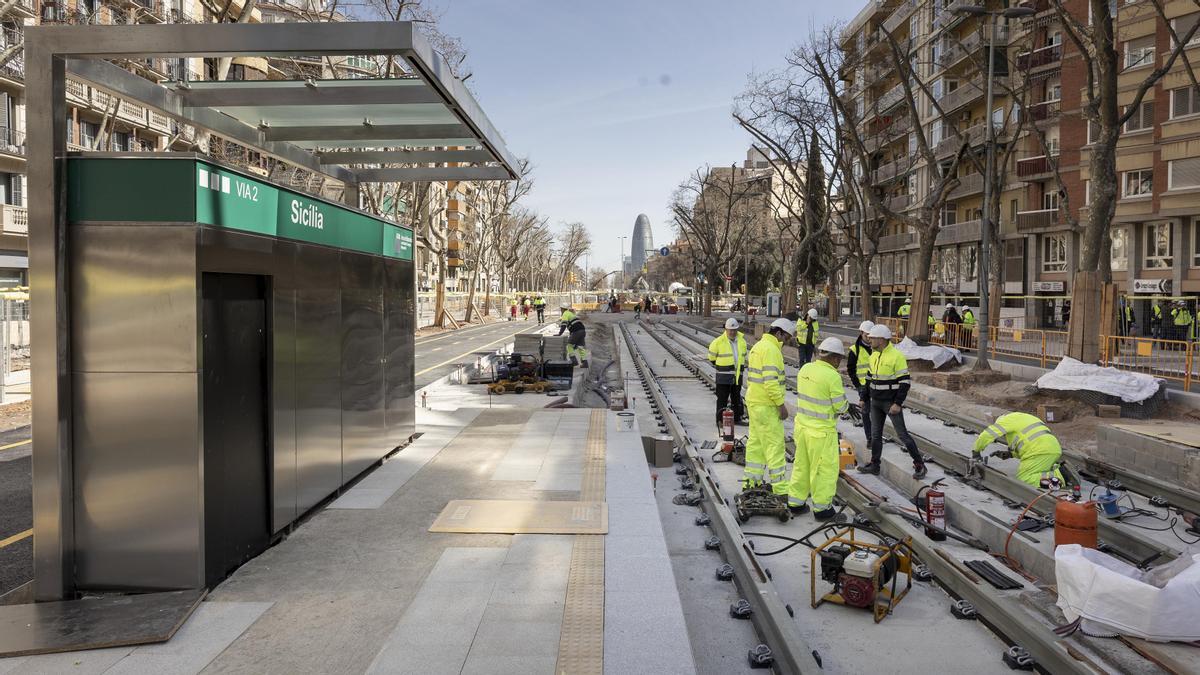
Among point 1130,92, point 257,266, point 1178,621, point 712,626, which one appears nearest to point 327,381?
point 257,266

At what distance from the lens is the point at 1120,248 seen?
3819 cm

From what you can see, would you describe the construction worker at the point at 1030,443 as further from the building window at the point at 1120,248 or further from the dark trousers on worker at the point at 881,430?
the building window at the point at 1120,248

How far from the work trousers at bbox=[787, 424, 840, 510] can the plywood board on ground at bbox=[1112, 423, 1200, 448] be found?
522cm

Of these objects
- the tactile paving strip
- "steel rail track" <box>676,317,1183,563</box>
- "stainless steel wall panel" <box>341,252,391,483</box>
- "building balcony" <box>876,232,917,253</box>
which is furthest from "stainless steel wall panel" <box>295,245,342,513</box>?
"building balcony" <box>876,232,917,253</box>

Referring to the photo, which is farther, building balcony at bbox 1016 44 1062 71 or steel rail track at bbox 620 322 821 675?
building balcony at bbox 1016 44 1062 71

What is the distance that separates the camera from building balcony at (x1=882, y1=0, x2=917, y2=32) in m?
51.8

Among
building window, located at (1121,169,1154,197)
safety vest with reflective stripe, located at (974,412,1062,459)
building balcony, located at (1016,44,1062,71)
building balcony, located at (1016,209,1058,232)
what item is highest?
building balcony, located at (1016,44,1062,71)

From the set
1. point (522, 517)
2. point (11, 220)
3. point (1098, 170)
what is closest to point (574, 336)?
point (1098, 170)

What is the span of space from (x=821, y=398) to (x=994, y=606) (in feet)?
8.57

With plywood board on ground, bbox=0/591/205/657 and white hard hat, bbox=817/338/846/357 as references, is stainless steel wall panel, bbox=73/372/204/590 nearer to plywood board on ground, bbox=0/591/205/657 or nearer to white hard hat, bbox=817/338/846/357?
plywood board on ground, bbox=0/591/205/657

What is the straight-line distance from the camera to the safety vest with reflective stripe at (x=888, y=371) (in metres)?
10.6

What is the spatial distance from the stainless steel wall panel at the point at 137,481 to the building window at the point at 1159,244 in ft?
129

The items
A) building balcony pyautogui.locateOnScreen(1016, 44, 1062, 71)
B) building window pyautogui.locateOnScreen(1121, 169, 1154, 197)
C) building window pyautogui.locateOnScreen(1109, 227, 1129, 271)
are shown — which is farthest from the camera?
building balcony pyautogui.locateOnScreen(1016, 44, 1062, 71)

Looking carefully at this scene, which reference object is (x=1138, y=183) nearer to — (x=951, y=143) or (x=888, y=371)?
(x=951, y=143)
